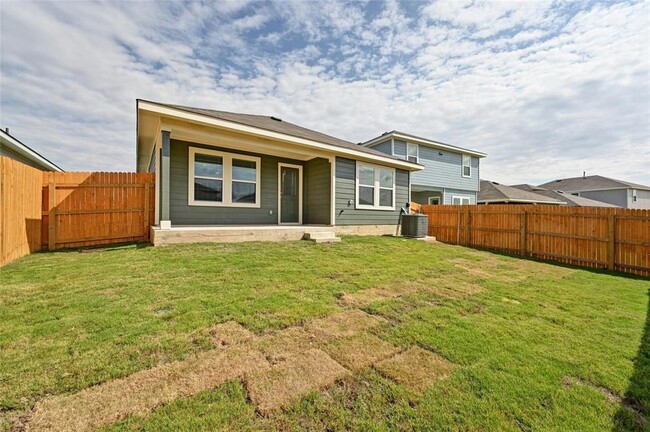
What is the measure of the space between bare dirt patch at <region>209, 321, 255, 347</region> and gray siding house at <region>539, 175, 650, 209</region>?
42774mm

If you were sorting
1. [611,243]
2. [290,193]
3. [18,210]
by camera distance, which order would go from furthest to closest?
[290,193], [611,243], [18,210]

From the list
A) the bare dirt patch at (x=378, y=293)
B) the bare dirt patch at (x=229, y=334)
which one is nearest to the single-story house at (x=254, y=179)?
the bare dirt patch at (x=378, y=293)

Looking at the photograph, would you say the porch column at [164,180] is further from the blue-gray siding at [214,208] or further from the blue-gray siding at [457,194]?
the blue-gray siding at [457,194]

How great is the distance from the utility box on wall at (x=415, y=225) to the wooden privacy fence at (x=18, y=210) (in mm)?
10612

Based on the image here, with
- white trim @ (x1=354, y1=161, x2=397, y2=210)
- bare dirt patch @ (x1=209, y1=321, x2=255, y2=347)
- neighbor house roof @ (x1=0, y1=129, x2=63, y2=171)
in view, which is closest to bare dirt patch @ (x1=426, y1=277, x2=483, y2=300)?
bare dirt patch @ (x1=209, y1=321, x2=255, y2=347)

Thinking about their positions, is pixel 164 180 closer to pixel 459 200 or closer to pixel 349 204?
pixel 349 204

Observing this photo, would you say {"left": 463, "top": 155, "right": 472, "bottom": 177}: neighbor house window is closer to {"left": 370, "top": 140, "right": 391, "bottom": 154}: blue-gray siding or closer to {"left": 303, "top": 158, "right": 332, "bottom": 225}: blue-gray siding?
{"left": 370, "top": 140, "right": 391, "bottom": 154}: blue-gray siding

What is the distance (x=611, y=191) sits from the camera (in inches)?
1200

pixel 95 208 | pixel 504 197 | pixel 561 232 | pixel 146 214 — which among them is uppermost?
pixel 504 197

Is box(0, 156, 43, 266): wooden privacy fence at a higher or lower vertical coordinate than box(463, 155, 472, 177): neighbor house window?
lower

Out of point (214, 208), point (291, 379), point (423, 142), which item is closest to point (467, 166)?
point (423, 142)

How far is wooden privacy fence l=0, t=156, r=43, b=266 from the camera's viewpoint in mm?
4711

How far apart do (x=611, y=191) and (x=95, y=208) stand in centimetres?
4492

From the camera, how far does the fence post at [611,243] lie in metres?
7.25
